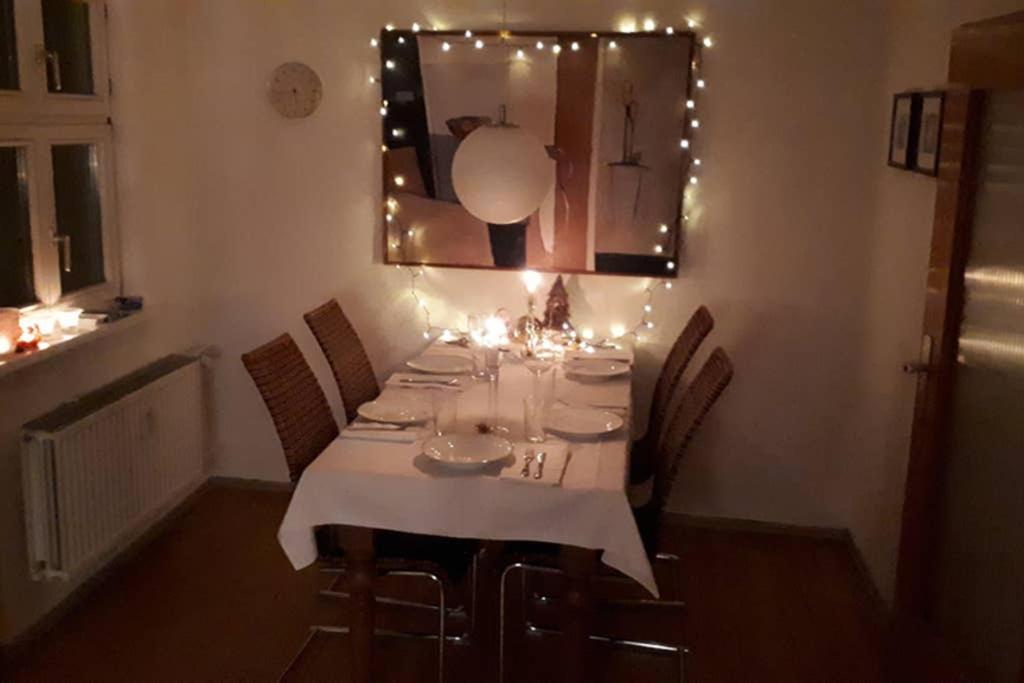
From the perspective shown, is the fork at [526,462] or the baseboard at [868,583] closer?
the fork at [526,462]

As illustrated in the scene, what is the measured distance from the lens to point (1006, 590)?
86.1 inches

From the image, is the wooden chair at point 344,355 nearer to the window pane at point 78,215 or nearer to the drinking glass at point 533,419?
the drinking glass at point 533,419

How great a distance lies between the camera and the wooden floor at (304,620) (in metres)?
3.08

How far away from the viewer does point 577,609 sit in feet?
8.83

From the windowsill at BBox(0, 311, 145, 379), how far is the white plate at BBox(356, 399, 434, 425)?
0.98 m

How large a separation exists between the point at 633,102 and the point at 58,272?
211 centimetres

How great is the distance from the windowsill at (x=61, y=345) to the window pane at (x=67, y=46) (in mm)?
799

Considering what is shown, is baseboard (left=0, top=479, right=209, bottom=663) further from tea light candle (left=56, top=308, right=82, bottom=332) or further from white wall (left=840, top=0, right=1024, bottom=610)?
white wall (left=840, top=0, right=1024, bottom=610)

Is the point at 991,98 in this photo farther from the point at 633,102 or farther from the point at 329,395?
the point at 329,395

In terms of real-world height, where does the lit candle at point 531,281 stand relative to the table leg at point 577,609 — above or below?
above

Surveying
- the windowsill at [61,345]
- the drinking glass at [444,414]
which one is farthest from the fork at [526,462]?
the windowsill at [61,345]

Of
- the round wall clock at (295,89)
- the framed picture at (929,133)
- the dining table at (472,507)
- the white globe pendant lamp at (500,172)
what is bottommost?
the dining table at (472,507)

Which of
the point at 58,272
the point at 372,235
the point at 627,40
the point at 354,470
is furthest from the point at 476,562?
the point at 627,40

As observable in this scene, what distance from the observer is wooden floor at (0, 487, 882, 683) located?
10.1 ft
